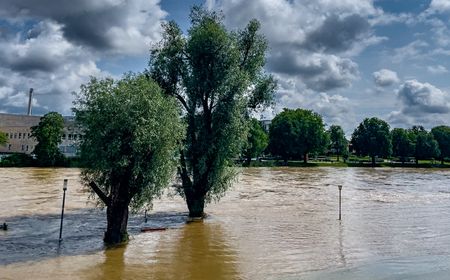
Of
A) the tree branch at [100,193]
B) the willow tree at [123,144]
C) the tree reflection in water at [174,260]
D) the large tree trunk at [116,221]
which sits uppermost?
the willow tree at [123,144]

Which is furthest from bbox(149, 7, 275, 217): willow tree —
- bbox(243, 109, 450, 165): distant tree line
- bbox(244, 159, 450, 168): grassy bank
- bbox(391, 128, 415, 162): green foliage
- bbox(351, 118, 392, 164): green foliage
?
bbox(391, 128, 415, 162): green foliage

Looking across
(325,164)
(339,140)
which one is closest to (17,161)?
(325,164)

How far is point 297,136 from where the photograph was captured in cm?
12412

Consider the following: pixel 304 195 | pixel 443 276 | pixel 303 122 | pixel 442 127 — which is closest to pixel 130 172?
pixel 443 276

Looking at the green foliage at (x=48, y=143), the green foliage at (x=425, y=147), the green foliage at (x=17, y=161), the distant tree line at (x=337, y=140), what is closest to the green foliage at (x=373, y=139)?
the distant tree line at (x=337, y=140)

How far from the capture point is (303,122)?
12900 cm

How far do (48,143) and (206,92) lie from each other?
71.7 m

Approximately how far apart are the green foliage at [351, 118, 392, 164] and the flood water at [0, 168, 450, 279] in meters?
109

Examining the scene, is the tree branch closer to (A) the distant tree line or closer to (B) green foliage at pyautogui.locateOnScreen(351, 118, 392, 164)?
(A) the distant tree line

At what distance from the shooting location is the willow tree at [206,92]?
27.4 metres

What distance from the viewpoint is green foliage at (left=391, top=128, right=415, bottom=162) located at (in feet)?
499

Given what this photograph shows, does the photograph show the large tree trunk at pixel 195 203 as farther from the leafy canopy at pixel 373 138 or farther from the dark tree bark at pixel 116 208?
the leafy canopy at pixel 373 138

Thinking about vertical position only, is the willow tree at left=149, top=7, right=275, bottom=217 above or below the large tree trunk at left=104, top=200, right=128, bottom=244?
above

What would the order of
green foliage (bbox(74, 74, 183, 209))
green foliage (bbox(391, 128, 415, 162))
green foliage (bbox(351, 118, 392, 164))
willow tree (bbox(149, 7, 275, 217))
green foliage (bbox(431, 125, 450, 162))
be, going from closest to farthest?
green foliage (bbox(74, 74, 183, 209)) < willow tree (bbox(149, 7, 275, 217)) < green foliage (bbox(351, 118, 392, 164)) < green foliage (bbox(391, 128, 415, 162)) < green foliage (bbox(431, 125, 450, 162))
